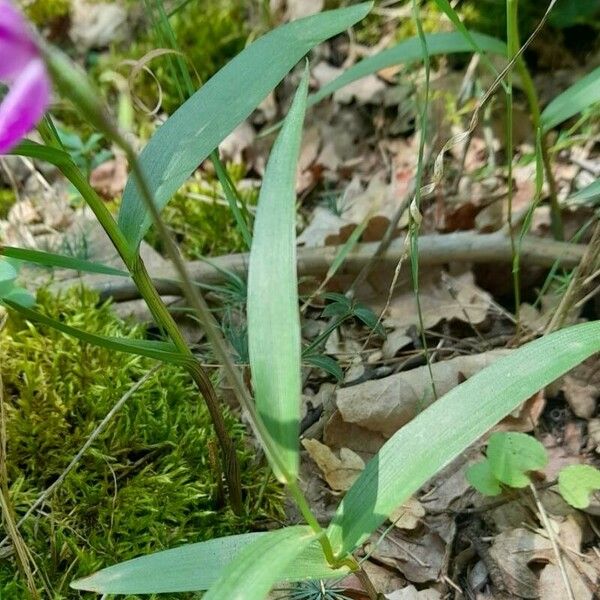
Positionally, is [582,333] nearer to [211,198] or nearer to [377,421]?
[377,421]

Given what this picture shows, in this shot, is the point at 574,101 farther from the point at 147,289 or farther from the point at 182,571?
the point at 182,571

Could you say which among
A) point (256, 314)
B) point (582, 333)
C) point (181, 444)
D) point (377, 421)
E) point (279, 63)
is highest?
point (279, 63)

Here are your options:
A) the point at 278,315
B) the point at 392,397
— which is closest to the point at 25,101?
the point at 278,315

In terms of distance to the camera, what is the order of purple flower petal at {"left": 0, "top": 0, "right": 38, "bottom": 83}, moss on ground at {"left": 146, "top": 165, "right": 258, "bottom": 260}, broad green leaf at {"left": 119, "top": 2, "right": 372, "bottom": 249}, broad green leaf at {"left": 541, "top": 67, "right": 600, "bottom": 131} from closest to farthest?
purple flower petal at {"left": 0, "top": 0, "right": 38, "bottom": 83}
broad green leaf at {"left": 119, "top": 2, "right": 372, "bottom": 249}
broad green leaf at {"left": 541, "top": 67, "right": 600, "bottom": 131}
moss on ground at {"left": 146, "top": 165, "right": 258, "bottom": 260}

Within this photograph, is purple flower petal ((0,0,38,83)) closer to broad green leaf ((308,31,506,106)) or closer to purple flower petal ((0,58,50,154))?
purple flower petal ((0,58,50,154))

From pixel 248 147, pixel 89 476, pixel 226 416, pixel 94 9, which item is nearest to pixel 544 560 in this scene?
pixel 226 416

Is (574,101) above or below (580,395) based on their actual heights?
above

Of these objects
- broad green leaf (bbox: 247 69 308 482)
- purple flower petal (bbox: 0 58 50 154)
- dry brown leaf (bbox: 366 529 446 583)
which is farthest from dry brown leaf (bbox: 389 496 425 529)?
purple flower petal (bbox: 0 58 50 154)
